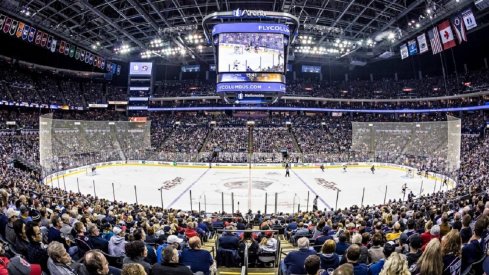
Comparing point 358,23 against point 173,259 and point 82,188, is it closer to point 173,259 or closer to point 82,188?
point 82,188

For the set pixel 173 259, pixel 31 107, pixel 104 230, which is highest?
pixel 31 107

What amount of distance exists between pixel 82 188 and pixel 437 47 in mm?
33094

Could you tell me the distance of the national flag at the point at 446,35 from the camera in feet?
83.1

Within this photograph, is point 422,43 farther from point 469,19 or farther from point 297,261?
point 297,261

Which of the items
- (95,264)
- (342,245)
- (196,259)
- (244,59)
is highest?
(244,59)

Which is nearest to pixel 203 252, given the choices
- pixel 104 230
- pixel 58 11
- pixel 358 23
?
pixel 104 230

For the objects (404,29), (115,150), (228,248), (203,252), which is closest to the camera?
(203,252)

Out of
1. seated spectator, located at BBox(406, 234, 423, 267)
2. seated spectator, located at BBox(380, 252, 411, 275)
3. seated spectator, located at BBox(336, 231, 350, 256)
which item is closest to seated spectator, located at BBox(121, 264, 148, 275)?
seated spectator, located at BBox(380, 252, 411, 275)

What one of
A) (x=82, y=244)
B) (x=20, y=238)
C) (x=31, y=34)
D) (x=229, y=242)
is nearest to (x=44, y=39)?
(x=31, y=34)

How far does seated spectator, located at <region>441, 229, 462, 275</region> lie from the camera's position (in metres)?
3.84

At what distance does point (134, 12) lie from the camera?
3469cm

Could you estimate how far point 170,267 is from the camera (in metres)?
4.06

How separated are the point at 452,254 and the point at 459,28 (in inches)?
1044

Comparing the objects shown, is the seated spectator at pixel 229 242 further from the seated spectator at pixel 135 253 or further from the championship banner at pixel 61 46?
the championship banner at pixel 61 46
